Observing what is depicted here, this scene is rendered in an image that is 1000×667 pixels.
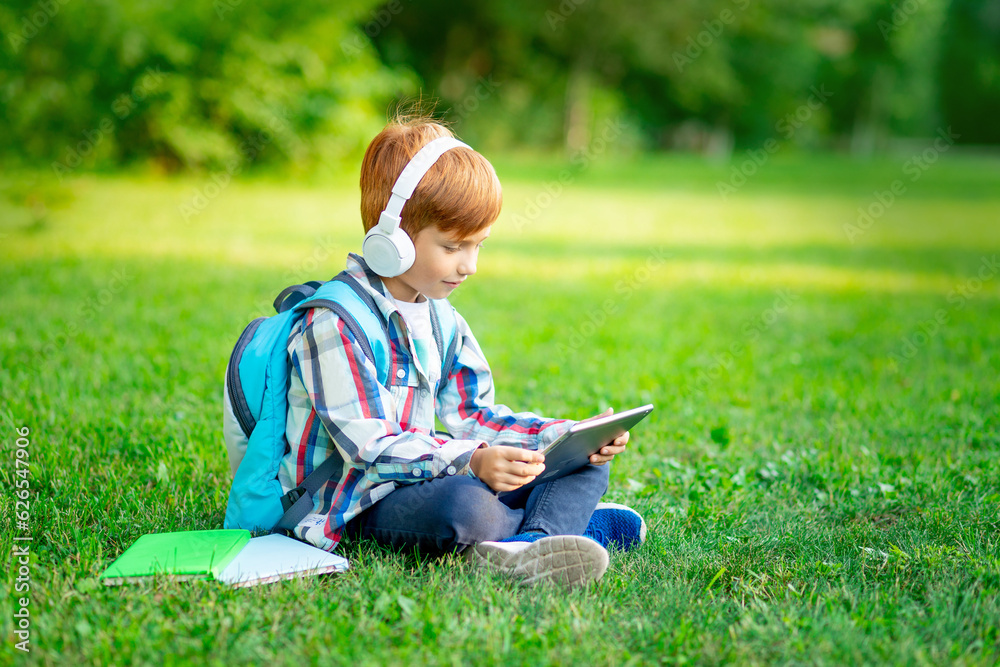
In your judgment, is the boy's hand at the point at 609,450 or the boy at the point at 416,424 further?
the boy's hand at the point at 609,450

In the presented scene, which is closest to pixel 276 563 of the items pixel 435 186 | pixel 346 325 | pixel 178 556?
pixel 178 556

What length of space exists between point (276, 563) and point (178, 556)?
0.94 feet

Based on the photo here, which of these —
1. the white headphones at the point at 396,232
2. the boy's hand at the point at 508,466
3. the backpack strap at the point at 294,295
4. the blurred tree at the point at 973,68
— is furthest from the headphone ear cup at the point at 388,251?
the blurred tree at the point at 973,68

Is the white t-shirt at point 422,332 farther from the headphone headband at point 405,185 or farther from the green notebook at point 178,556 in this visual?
the green notebook at point 178,556

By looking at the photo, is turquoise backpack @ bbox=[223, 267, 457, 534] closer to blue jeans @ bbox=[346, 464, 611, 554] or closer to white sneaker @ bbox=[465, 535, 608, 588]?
blue jeans @ bbox=[346, 464, 611, 554]

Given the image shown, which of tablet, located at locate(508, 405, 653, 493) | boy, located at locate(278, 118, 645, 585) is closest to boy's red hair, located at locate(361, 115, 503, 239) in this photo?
boy, located at locate(278, 118, 645, 585)

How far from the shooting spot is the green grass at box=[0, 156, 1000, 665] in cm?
219

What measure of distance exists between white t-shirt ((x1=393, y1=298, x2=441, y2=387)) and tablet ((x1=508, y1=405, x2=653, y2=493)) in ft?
1.62

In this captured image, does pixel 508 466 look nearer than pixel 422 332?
Yes

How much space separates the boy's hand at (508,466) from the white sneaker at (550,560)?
198 mm

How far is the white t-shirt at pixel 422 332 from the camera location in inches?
105

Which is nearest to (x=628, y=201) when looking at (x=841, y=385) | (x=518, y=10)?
(x=841, y=385)

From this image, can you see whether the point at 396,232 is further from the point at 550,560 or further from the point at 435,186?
the point at 550,560

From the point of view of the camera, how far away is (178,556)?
2.42m
